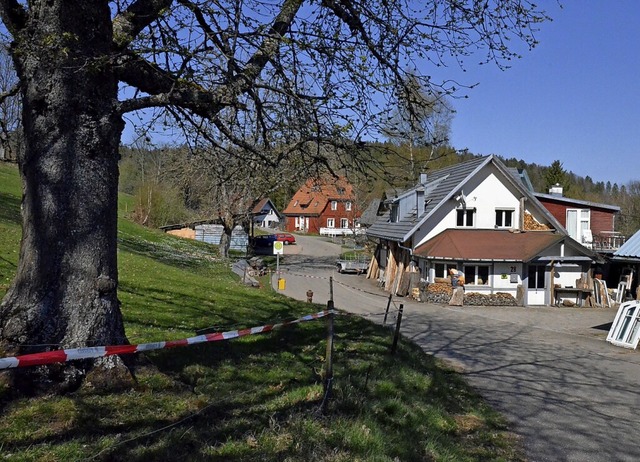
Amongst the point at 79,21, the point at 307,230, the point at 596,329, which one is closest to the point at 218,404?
the point at 79,21

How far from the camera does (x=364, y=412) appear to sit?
5871 millimetres

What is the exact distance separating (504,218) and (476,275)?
4.45 metres

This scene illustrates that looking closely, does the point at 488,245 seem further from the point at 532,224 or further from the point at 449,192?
the point at 532,224

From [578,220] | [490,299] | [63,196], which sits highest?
[578,220]

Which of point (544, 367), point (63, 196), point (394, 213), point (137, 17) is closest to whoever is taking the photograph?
point (63, 196)

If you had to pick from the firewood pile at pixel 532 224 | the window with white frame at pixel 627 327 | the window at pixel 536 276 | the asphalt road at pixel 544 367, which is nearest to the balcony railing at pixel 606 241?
the firewood pile at pixel 532 224

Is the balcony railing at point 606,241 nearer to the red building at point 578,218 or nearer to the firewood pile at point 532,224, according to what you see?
the red building at point 578,218

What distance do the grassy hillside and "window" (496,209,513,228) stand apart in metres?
22.0

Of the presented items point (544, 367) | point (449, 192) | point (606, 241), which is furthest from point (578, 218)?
point (544, 367)

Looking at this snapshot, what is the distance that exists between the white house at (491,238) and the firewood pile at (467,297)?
33cm

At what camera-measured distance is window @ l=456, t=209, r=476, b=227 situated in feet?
103

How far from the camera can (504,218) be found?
1248 inches

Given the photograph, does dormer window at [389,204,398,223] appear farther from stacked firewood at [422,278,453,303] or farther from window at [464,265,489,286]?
stacked firewood at [422,278,453,303]

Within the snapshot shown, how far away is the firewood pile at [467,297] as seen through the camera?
28812 millimetres
